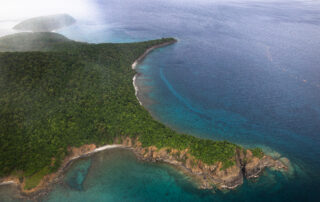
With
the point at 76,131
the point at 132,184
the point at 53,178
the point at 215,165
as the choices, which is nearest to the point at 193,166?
the point at 215,165

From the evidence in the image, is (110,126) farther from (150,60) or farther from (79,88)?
(150,60)

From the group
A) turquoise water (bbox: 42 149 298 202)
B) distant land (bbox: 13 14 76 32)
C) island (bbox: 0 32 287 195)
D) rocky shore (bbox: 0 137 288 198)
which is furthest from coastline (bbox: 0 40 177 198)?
distant land (bbox: 13 14 76 32)

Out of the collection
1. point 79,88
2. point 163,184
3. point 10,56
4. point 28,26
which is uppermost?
point 28,26

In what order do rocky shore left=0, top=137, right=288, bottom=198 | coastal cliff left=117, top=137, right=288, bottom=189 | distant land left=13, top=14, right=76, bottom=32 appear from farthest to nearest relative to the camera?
distant land left=13, top=14, right=76, bottom=32 → coastal cliff left=117, top=137, right=288, bottom=189 → rocky shore left=0, top=137, right=288, bottom=198

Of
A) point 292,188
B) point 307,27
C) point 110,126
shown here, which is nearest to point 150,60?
point 110,126

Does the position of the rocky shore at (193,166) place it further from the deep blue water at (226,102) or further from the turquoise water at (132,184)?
the deep blue water at (226,102)

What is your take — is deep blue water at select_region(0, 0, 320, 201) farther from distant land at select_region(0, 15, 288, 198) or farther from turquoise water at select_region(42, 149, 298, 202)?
distant land at select_region(0, 15, 288, 198)

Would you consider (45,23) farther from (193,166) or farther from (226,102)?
(193,166)

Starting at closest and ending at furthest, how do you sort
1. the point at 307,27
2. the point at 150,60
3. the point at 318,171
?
the point at 318,171
the point at 150,60
the point at 307,27
